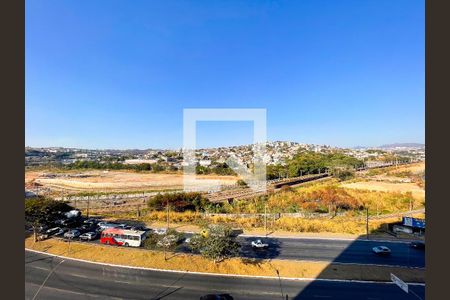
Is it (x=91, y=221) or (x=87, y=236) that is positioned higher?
(x=87, y=236)

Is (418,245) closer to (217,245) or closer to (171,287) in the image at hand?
(217,245)

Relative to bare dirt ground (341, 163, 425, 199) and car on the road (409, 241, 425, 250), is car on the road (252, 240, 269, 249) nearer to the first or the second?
car on the road (409, 241, 425, 250)

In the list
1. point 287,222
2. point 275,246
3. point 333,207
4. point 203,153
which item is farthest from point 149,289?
point 203,153

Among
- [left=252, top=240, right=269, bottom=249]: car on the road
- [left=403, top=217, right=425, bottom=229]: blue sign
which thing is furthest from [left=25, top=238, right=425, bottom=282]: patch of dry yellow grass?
[left=403, top=217, right=425, bottom=229]: blue sign

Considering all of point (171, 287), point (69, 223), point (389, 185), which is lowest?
point (171, 287)

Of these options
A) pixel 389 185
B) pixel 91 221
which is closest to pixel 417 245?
pixel 389 185

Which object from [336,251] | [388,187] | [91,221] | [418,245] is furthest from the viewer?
[388,187]
